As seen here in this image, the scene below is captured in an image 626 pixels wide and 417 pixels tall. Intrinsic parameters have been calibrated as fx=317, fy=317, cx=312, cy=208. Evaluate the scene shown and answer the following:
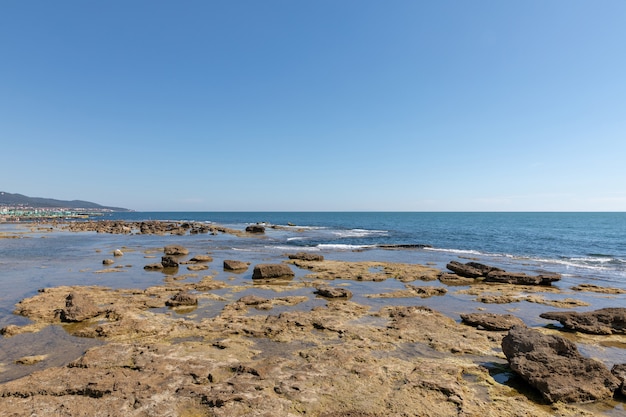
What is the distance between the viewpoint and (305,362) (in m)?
9.72

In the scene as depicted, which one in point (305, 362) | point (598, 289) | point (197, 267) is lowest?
point (598, 289)

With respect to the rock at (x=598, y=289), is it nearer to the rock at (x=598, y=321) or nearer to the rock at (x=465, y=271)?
the rock at (x=465, y=271)

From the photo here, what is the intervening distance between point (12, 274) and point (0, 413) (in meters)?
22.1

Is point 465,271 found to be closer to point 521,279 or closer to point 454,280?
point 454,280

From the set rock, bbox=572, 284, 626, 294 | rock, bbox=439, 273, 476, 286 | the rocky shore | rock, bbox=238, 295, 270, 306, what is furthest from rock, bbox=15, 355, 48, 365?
rock, bbox=572, 284, 626, 294

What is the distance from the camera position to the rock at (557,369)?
7977mm

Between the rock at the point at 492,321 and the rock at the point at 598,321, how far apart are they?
1.81 m

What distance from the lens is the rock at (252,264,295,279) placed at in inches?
904

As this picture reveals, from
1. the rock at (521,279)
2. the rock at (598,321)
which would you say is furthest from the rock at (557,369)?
the rock at (521,279)

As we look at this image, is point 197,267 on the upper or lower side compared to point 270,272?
lower

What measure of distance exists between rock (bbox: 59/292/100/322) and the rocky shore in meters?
0.07

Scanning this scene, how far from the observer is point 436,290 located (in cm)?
2027

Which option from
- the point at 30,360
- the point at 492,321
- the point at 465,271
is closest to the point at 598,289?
the point at 465,271

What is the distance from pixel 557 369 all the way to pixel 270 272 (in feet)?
58.0
